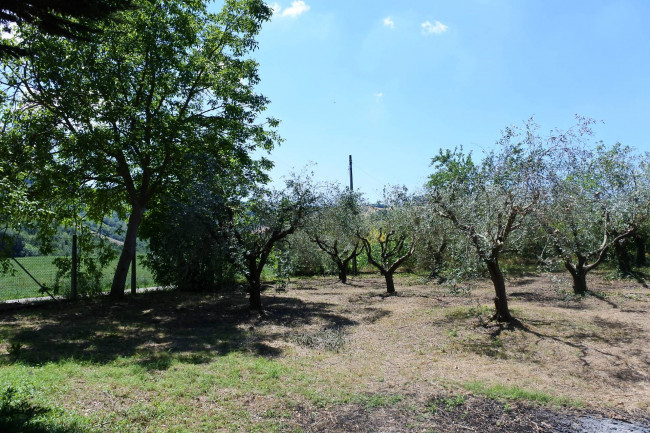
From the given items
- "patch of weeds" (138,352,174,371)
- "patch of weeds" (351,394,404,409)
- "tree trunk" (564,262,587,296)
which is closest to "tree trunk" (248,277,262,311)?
"patch of weeds" (138,352,174,371)

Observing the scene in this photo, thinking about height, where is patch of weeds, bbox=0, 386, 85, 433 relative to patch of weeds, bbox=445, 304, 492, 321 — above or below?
above

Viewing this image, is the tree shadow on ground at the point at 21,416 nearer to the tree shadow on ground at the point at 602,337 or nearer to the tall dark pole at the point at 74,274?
the tree shadow on ground at the point at 602,337

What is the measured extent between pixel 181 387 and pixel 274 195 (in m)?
5.93

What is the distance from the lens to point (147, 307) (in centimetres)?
1083

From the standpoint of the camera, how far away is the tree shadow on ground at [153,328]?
6398 millimetres

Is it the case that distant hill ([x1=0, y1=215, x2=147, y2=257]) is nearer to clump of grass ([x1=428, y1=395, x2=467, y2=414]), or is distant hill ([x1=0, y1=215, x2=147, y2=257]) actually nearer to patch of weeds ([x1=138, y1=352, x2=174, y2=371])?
patch of weeds ([x1=138, y1=352, x2=174, y2=371])

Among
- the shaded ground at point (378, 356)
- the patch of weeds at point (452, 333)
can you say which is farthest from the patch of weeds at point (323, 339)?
the patch of weeds at point (452, 333)

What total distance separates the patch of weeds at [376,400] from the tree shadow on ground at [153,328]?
2.20m

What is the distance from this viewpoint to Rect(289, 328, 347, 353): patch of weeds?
7254mm

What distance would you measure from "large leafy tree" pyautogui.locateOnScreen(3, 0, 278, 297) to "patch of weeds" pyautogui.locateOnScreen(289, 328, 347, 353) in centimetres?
500

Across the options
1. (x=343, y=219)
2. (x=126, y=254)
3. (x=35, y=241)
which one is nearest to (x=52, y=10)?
(x=126, y=254)

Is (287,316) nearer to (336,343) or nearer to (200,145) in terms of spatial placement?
(336,343)

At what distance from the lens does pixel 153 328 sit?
848cm

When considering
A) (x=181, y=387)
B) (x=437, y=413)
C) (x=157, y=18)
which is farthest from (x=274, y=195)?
(x=437, y=413)
